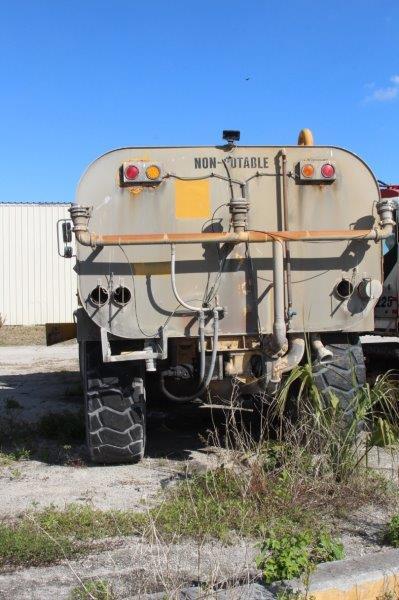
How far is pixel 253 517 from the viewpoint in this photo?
14.8ft

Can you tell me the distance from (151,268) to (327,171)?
5.63ft

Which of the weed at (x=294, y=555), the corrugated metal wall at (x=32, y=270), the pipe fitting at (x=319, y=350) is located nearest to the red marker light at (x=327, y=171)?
the pipe fitting at (x=319, y=350)

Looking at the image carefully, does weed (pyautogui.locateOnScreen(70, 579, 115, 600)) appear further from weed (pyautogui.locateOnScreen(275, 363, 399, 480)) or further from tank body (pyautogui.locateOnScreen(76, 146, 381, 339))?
tank body (pyautogui.locateOnScreen(76, 146, 381, 339))

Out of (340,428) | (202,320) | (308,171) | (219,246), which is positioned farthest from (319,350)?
(308,171)

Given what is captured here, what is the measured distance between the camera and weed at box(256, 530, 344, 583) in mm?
3453

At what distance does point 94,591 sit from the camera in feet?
11.2

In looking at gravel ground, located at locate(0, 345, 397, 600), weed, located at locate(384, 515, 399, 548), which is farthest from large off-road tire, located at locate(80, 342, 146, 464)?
weed, located at locate(384, 515, 399, 548)

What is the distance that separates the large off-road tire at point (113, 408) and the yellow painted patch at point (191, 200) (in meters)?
1.40

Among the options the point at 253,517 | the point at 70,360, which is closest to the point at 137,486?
the point at 253,517

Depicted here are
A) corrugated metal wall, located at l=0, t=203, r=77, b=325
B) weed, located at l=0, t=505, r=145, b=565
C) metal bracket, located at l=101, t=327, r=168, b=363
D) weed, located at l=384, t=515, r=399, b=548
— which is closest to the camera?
weed, located at l=0, t=505, r=145, b=565

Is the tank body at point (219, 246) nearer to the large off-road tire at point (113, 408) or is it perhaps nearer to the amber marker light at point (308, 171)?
the amber marker light at point (308, 171)

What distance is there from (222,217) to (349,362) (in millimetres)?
1700

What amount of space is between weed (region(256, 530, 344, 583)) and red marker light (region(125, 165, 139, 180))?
3094 mm

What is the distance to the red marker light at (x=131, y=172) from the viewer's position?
5.65m
